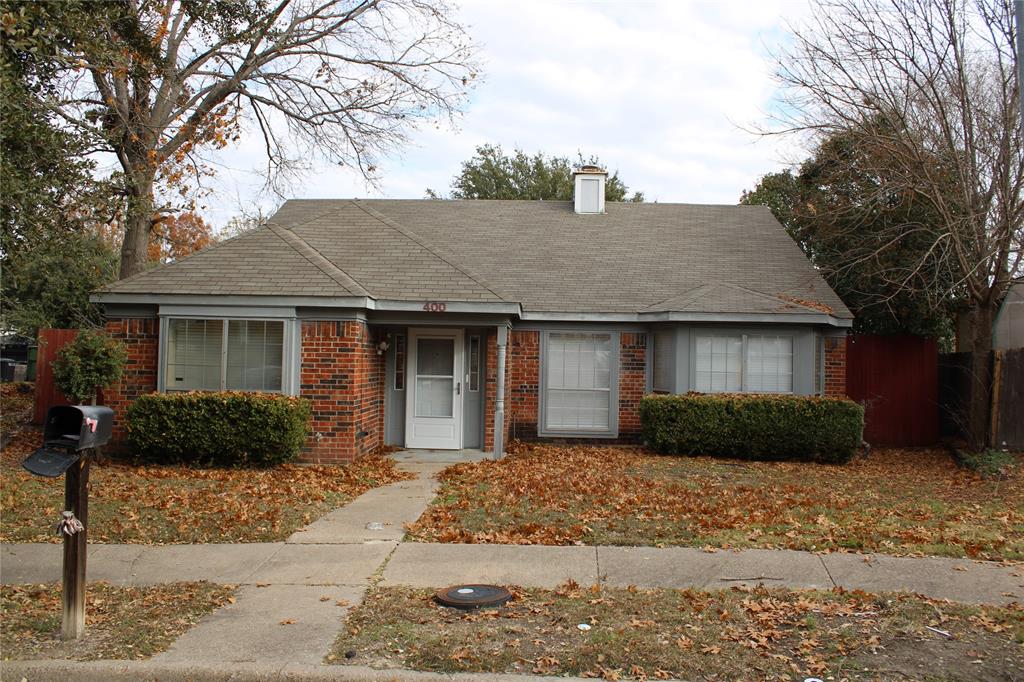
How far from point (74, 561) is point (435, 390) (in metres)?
9.84

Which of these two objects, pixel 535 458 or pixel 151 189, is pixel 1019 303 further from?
pixel 151 189

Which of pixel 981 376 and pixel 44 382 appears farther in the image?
pixel 44 382

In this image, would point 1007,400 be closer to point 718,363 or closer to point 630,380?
point 718,363

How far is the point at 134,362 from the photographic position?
13.5 metres

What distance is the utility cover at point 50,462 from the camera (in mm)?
5137

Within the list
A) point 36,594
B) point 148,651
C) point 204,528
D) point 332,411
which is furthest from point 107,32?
point 148,651

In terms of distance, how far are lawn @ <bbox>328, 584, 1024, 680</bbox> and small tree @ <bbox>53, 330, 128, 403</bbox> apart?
829 cm

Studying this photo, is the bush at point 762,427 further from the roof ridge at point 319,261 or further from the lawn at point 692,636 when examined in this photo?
the lawn at point 692,636

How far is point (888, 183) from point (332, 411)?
987 cm

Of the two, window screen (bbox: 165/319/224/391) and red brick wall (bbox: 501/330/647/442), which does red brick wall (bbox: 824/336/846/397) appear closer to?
red brick wall (bbox: 501/330/647/442)

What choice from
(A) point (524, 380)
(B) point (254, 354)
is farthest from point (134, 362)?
(A) point (524, 380)

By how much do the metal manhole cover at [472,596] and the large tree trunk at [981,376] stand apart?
11.8 metres

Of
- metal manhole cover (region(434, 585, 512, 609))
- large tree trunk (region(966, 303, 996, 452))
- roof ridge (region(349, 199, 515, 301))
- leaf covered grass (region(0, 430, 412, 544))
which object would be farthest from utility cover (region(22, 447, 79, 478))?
large tree trunk (region(966, 303, 996, 452))

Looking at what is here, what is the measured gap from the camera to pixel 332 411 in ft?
42.5
